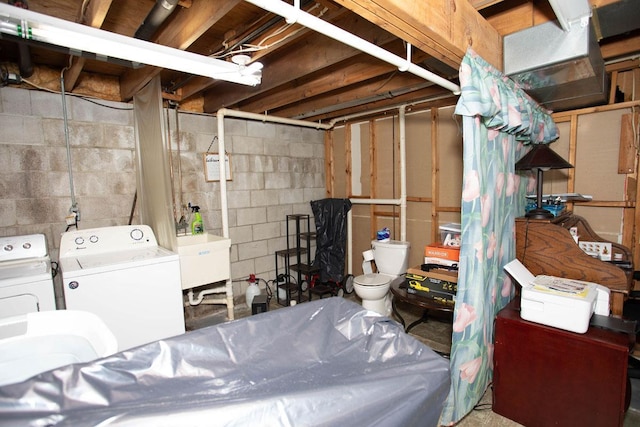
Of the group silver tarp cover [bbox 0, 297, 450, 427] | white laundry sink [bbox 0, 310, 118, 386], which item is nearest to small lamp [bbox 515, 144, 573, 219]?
silver tarp cover [bbox 0, 297, 450, 427]

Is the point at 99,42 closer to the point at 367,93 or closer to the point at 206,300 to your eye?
the point at 367,93

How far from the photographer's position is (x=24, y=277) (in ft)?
6.06

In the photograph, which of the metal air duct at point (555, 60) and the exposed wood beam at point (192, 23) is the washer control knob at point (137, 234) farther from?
the metal air duct at point (555, 60)

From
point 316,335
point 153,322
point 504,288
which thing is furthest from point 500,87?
point 153,322

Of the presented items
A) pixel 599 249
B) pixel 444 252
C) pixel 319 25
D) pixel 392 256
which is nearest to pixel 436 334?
pixel 392 256

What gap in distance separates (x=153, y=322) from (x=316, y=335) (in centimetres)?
168

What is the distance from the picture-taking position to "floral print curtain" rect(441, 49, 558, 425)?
1.57 metres

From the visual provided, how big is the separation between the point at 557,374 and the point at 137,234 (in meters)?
3.05

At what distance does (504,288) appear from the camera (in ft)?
6.97

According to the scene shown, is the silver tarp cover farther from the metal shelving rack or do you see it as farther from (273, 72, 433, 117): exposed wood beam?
the metal shelving rack

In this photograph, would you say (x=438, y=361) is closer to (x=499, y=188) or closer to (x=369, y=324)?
(x=369, y=324)

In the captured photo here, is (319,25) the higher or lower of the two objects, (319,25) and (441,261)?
the higher

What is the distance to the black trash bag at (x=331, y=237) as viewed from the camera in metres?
3.91

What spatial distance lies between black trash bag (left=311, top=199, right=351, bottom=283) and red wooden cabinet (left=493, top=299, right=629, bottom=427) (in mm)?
2172
